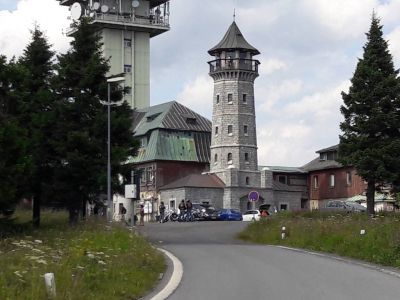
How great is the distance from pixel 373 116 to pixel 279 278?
102 feet

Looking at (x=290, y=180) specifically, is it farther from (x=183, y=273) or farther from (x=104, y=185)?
(x=183, y=273)

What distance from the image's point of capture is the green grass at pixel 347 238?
21.7 metres

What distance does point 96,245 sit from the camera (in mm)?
20516

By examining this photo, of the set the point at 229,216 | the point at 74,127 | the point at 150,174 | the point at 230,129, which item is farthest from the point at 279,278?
the point at 150,174

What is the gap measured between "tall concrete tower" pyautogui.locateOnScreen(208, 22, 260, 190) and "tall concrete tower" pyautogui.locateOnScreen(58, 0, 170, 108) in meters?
17.9

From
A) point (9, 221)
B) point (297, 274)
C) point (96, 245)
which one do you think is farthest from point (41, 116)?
point (297, 274)

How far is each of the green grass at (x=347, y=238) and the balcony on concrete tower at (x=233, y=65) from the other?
4824 centimetres

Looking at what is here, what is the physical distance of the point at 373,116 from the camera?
45.4 metres

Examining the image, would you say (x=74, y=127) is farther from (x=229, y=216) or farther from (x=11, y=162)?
(x=229, y=216)

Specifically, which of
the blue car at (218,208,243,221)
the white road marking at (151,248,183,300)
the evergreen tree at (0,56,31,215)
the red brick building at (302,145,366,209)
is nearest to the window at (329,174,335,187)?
the red brick building at (302,145,366,209)

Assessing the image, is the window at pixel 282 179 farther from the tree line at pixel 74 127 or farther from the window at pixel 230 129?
the tree line at pixel 74 127

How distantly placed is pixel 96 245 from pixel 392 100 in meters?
30.2

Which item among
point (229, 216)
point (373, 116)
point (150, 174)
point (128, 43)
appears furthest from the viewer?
point (128, 43)

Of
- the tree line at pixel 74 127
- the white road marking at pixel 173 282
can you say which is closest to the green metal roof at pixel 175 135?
the tree line at pixel 74 127
